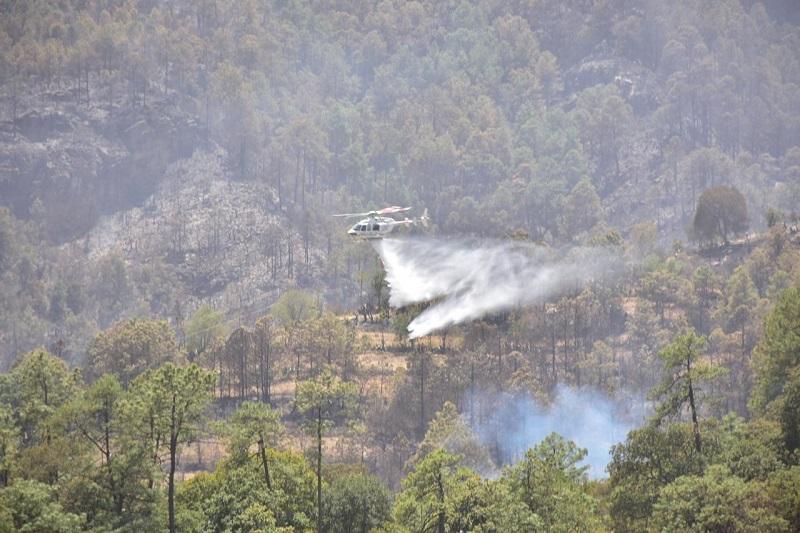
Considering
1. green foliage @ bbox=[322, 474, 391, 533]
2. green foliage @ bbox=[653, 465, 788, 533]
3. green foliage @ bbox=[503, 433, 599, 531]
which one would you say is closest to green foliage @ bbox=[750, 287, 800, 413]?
green foliage @ bbox=[503, 433, 599, 531]

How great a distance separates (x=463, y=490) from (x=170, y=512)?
51.6ft

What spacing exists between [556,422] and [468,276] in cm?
1737

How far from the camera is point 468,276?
12575cm

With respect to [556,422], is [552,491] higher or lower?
lower

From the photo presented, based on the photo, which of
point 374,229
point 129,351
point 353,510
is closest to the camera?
point 353,510

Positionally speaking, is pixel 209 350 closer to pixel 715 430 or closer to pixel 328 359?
pixel 328 359

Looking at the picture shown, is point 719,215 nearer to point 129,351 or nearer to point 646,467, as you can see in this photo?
point 129,351

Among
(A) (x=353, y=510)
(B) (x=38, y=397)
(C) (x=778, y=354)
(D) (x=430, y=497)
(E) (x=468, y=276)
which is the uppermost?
(E) (x=468, y=276)

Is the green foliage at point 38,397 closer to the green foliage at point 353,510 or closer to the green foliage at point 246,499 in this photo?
the green foliage at point 246,499

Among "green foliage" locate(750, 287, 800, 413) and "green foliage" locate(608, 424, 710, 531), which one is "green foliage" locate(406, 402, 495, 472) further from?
"green foliage" locate(608, 424, 710, 531)

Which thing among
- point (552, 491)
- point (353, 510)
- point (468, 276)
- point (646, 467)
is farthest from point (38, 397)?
point (468, 276)

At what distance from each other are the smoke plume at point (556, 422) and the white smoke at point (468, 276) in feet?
31.1

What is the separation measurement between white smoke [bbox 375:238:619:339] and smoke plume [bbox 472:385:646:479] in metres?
9.49

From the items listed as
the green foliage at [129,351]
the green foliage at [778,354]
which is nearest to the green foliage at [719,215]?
the green foliage at [129,351]
